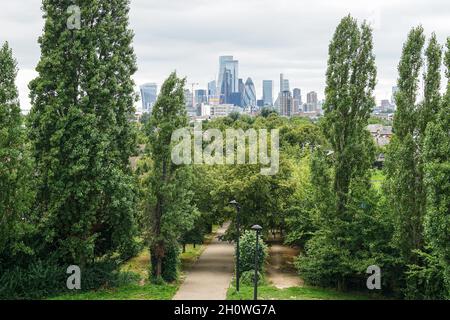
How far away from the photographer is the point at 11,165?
1933 cm

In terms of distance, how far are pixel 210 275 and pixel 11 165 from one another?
11.2 metres

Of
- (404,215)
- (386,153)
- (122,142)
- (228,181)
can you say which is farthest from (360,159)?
(122,142)

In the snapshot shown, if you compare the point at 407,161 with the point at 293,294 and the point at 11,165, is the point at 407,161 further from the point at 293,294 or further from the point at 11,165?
the point at 11,165

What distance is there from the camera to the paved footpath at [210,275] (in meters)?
21.7

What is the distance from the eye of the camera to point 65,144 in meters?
20.9

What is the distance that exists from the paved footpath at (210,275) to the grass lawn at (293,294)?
731 mm

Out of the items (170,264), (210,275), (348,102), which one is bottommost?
(210,275)

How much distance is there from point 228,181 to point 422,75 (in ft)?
38.2

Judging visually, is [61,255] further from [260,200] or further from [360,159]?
[360,159]

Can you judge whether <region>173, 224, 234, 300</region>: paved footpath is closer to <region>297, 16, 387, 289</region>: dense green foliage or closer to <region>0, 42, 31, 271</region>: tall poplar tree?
<region>297, 16, 387, 289</region>: dense green foliage

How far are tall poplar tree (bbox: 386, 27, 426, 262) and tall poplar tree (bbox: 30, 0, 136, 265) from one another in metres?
10.6

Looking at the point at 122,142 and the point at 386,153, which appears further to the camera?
the point at 122,142

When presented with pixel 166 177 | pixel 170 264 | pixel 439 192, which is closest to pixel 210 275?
pixel 170 264

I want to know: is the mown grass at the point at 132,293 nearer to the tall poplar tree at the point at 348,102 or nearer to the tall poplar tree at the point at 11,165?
the tall poplar tree at the point at 11,165
